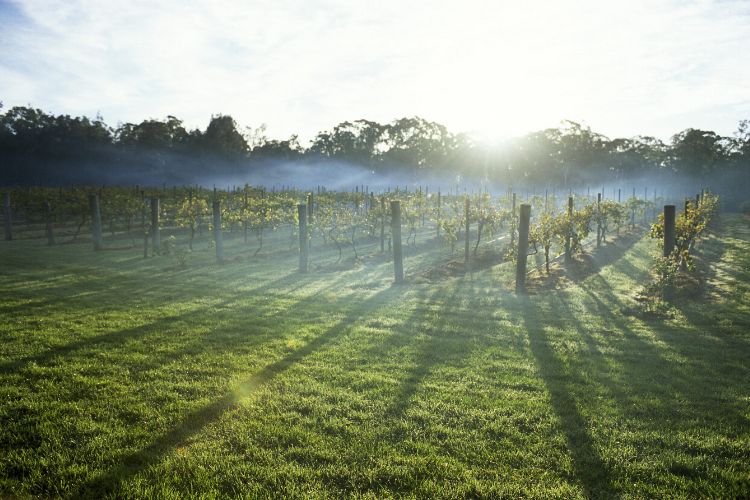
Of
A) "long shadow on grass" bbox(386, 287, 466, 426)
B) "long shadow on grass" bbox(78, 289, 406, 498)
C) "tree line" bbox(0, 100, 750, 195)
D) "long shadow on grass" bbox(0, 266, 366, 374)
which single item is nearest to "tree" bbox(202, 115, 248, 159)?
"tree line" bbox(0, 100, 750, 195)

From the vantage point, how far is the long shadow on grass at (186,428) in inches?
125

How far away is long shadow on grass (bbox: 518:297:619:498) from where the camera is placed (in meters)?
3.27

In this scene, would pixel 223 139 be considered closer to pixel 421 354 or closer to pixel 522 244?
pixel 522 244

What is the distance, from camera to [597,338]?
7031 millimetres

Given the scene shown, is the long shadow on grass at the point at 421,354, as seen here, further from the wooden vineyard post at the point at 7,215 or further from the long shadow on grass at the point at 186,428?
the wooden vineyard post at the point at 7,215

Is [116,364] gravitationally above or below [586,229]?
below

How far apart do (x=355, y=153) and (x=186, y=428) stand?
7275 centimetres

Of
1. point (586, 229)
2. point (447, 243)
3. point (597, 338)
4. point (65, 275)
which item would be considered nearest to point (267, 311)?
point (597, 338)

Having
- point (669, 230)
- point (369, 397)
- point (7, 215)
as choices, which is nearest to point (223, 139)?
point (7, 215)

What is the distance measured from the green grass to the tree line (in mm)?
48544

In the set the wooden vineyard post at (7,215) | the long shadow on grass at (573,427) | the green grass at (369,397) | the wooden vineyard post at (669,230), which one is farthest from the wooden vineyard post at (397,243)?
the wooden vineyard post at (7,215)

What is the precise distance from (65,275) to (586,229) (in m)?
14.7

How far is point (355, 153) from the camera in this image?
74750 millimetres

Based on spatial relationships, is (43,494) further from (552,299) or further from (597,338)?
(552,299)
